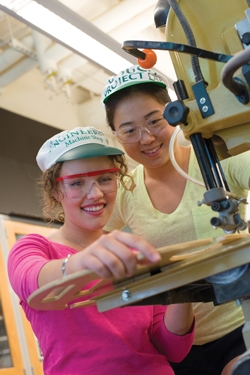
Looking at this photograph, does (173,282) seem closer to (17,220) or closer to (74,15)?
(74,15)

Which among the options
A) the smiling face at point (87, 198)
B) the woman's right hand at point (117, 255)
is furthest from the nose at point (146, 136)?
the woman's right hand at point (117, 255)

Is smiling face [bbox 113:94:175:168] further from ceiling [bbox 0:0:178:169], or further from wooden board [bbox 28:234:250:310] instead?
ceiling [bbox 0:0:178:169]

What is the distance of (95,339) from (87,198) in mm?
417

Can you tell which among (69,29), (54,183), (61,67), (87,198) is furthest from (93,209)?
(61,67)

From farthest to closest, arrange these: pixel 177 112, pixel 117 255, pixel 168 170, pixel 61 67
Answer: pixel 61 67
pixel 168 170
pixel 177 112
pixel 117 255

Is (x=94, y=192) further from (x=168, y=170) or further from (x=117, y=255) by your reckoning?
(x=117, y=255)

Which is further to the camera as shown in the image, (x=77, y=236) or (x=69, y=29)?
(x=69, y=29)

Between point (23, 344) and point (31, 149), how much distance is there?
67.7 inches

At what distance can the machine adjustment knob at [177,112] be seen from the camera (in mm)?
1206

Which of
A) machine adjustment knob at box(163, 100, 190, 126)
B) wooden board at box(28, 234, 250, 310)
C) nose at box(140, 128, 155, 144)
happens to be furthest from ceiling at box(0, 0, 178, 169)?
wooden board at box(28, 234, 250, 310)

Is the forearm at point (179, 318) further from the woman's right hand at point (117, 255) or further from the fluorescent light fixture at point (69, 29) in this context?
the fluorescent light fixture at point (69, 29)

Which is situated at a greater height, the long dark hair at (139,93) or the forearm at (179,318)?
the long dark hair at (139,93)

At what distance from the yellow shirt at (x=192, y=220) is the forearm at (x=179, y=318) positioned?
327mm

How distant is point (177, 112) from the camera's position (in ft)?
3.98
